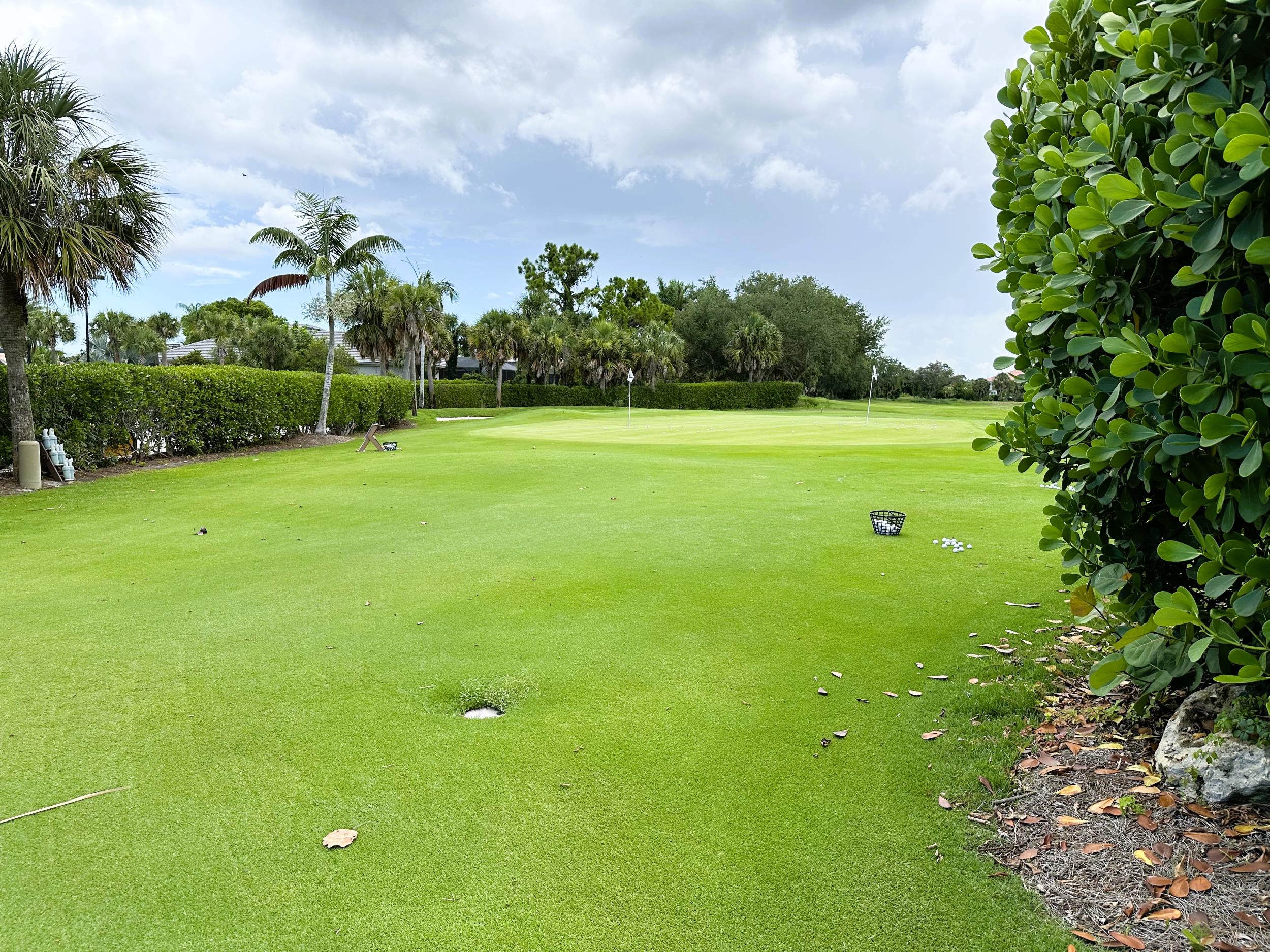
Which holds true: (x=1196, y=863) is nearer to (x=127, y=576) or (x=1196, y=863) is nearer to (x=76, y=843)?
(x=76, y=843)

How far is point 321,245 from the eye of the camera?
2566cm

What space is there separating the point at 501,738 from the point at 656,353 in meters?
53.4

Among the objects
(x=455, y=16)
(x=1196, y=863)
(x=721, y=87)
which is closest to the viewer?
(x=1196, y=863)

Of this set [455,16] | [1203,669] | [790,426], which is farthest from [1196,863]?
[790,426]

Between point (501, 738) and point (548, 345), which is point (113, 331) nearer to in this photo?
point (548, 345)

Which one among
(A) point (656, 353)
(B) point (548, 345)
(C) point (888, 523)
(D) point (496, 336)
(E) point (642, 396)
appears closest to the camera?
(C) point (888, 523)

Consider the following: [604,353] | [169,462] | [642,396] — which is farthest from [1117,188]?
[642,396]

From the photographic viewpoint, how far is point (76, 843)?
9.05 feet

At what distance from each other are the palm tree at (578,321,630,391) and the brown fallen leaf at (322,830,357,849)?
173ft

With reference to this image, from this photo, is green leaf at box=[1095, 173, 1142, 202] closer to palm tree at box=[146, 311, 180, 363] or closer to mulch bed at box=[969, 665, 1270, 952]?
mulch bed at box=[969, 665, 1270, 952]

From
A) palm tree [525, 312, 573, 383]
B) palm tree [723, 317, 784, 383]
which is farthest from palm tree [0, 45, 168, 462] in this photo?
palm tree [723, 317, 784, 383]

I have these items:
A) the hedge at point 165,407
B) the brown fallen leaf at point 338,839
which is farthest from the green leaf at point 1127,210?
the hedge at point 165,407

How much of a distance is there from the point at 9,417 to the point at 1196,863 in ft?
56.6

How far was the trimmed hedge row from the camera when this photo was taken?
51906 millimetres
